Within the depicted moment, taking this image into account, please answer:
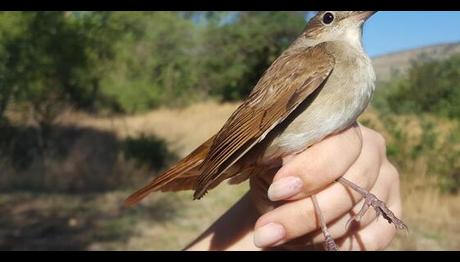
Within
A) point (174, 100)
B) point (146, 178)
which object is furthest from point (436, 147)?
point (174, 100)

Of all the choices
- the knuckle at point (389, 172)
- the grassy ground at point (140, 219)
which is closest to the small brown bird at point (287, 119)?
the knuckle at point (389, 172)

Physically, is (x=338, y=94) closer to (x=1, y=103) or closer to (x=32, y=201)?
(x=32, y=201)

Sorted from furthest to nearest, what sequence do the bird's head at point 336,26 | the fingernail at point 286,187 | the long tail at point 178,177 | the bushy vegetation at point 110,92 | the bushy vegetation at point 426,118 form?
the bushy vegetation at point 110,92, the bushy vegetation at point 426,118, the bird's head at point 336,26, the long tail at point 178,177, the fingernail at point 286,187

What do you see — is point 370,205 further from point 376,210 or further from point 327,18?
point 327,18

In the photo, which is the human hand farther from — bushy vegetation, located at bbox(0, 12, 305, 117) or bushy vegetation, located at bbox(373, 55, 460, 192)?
bushy vegetation, located at bbox(0, 12, 305, 117)

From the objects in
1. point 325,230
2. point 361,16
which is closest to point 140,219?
point 361,16

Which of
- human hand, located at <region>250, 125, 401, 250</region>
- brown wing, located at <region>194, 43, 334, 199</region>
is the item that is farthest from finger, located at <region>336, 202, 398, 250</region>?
brown wing, located at <region>194, 43, 334, 199</region>

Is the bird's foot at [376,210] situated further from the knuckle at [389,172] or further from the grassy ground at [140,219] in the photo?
the grassy ground at [140,219]
